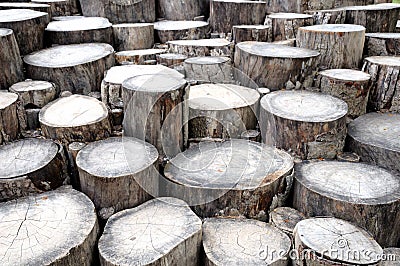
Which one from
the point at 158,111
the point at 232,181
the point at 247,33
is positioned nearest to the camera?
the point at 232,181

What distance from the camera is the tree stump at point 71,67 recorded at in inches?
136

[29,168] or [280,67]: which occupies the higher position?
[280,67]

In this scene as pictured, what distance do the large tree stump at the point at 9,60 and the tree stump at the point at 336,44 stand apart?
297cm

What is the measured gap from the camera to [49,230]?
2.07 metres

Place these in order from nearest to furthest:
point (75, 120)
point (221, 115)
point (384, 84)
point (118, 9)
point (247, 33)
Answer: point (75, 120) < point (221, 115) < point (384, 84) < point (247, 33) < point (118, 9)

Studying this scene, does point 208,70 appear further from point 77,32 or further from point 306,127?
point 77,32

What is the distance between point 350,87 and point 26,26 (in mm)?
3355

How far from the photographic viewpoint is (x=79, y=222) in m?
2.14

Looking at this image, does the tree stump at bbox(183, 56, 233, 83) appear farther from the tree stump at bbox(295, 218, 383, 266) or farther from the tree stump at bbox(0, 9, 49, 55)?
the tree stump at bbox(295, 218, 383, 266)

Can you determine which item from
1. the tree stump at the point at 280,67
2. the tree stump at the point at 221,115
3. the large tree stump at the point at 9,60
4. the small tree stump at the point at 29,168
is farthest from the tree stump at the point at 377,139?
the large tree stump at the point at 9,60

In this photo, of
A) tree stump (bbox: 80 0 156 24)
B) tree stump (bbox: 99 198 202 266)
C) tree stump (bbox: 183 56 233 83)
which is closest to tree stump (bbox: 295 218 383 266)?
tree stump (bbox: 99 198 202 266)

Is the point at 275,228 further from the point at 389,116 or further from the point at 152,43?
the point at 152,43

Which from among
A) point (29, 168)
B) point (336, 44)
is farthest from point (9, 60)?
point (336, 44)

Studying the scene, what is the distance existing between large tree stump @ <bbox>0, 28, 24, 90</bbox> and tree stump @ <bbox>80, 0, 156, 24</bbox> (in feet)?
5.80
